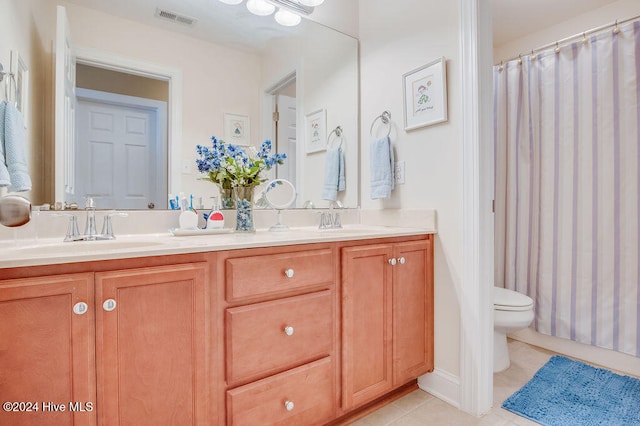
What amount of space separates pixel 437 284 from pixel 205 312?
1174mm

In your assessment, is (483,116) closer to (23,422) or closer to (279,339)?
(279,339)

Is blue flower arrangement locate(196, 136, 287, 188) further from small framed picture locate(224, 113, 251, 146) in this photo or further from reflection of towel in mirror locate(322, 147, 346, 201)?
reflection of towel in mirror locate(322, 147, 346, 201)

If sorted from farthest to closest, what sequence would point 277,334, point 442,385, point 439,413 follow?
point 442,385 < point 439,413 < point 277,334

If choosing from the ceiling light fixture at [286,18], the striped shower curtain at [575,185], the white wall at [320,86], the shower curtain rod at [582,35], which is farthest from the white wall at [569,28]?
the ceiling light fixture at [286,18]

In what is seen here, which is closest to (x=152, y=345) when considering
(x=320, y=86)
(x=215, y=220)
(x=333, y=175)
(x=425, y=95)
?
(x=215, y=220)

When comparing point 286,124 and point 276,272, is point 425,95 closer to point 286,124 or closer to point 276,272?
point 286,124

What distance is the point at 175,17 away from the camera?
1.60 meters

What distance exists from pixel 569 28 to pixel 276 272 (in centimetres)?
268

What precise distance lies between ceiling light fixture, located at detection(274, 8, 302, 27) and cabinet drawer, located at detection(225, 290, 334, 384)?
1.56m

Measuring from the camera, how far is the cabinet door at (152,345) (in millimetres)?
879

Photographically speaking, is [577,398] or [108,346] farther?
[577,398]

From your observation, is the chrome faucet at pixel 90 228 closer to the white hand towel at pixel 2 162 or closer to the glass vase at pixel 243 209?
the white hand towel at pixel 2 162

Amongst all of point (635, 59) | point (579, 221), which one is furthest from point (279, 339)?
point (635, 59)

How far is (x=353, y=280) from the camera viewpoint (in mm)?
1391
